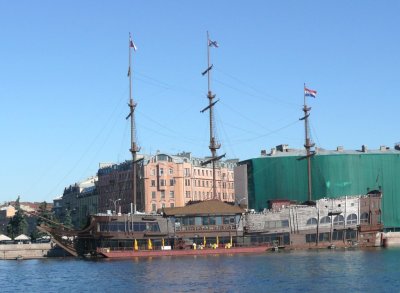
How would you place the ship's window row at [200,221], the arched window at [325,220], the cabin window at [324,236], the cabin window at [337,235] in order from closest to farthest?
the ship's window row at [200,221], the cabin window at [324,236], the arched window at [325,220], the cabin window at [337,235]

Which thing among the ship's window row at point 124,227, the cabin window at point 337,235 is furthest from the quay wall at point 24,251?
the cabin window at point 337,235

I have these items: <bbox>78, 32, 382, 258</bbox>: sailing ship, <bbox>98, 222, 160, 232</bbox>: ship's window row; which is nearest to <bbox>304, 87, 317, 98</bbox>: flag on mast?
<bbox>78, 32, 382, 258</bbox>: sailing ship

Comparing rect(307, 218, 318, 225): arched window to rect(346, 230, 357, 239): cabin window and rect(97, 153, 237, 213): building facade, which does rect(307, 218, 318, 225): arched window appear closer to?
Answer: rect(346, 230, 357, 239): cabin window

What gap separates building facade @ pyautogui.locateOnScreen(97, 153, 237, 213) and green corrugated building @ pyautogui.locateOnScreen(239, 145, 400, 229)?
12.6 m

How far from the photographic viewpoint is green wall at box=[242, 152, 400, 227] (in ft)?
515

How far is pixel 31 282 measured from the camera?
75.1m

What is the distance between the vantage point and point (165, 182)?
176 metres

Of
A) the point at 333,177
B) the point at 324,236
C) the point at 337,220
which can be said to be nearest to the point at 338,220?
the point at 337,220

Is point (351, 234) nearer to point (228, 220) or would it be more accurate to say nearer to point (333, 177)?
point (228, 220)

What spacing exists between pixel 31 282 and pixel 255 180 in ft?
311

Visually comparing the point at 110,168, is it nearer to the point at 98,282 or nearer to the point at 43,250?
the point at 43,250

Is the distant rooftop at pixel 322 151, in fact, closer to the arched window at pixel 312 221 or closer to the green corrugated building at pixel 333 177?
the green corrugated building at pixel 333 177

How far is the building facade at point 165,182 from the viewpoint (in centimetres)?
17450

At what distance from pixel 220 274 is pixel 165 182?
101 metres
